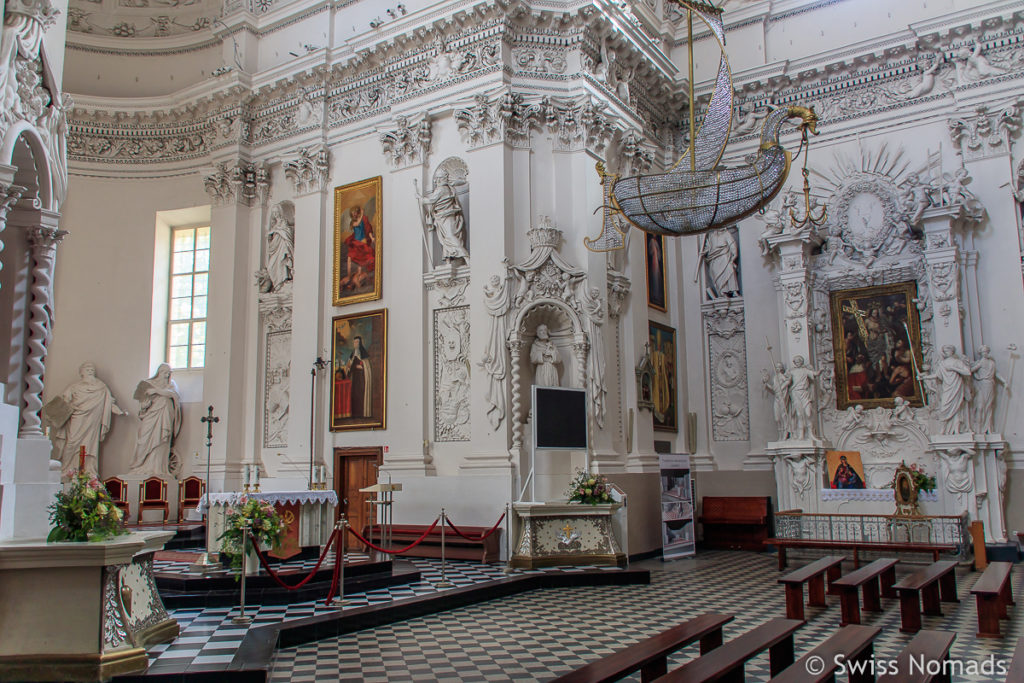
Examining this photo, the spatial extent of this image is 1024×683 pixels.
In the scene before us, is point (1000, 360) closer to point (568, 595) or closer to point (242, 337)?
point (568, 595)

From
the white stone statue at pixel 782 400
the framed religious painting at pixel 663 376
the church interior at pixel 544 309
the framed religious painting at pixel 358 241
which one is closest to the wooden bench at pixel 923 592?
the church interior at pixel 544 309

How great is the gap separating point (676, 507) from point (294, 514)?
6.11 meters

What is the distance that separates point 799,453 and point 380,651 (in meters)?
9.47

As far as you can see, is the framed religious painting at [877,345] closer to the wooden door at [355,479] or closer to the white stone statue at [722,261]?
the white stone statue at [722,261]

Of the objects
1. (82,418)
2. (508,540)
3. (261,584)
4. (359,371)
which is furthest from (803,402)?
(82,418)

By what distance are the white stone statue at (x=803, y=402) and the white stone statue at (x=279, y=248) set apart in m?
9.78

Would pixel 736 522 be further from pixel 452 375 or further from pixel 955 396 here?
pixel 452 375

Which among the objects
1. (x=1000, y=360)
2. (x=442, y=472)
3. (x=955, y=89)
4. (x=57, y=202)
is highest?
(x=955, y=89)

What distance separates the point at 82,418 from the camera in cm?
1592

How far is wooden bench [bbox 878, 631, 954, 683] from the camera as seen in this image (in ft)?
12.8

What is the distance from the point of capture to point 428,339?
45.0ft

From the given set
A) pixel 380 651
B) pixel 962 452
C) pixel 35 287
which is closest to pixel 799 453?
pixel 962 452

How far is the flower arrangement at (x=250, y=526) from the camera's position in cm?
786

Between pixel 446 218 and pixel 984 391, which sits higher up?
pixel 446 218
